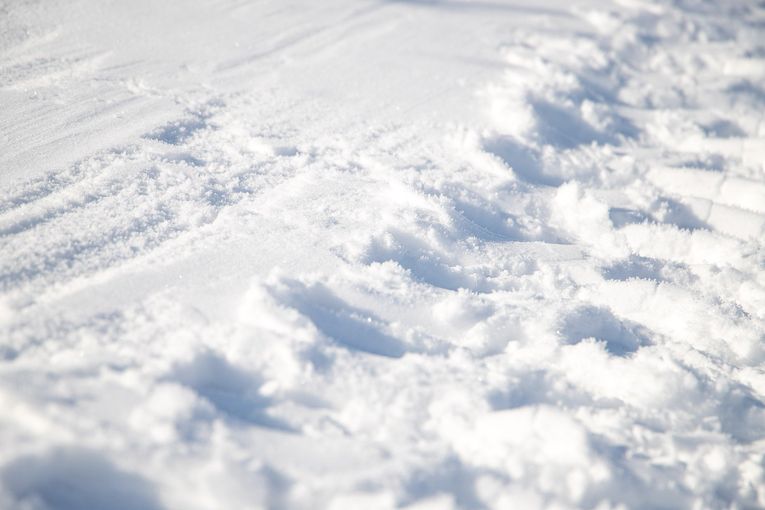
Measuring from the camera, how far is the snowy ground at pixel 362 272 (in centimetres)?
108

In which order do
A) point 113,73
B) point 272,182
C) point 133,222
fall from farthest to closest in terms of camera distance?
point 113,73 < point 272,182 < point 133,222

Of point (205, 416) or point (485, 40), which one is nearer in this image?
point (205, 416)

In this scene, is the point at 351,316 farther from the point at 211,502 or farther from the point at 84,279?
the point at 84,279

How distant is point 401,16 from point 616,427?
2.71 meters

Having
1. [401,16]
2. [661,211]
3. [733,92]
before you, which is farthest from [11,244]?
[733,92]

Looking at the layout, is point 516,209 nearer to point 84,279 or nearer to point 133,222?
point 133,222

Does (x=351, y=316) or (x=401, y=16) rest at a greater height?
(x=401, y=16)

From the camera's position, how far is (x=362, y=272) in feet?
5.05

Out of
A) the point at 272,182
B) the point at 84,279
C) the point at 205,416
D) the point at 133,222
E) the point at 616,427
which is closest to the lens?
the point at 205,416

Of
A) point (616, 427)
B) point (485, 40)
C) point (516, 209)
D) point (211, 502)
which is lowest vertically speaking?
point (616, 427)

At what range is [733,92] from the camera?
281 cm

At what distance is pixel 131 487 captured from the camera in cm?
97

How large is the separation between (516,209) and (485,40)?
60.0 inches

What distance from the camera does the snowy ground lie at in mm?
1075
